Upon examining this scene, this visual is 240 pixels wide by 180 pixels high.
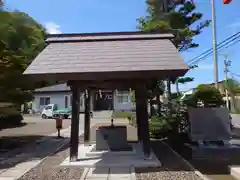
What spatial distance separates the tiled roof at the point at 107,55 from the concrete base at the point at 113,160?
2610 mm

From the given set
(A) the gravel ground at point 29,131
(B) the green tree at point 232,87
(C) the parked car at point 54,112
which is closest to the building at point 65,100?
(C) the parked car at point 54,112

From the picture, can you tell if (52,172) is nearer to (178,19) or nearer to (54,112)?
(178,19)

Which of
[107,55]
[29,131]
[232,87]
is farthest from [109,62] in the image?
[232,87]

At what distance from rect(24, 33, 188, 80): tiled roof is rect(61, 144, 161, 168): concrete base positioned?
261 cm

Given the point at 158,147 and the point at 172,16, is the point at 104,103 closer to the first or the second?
the point at 172,16

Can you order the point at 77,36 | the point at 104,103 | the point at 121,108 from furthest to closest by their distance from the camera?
the point at 104,103 < the point at 121,108 < the point at 77,36

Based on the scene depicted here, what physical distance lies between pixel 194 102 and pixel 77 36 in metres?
6.10

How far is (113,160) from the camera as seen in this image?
29.7ft

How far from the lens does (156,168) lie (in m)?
8.18

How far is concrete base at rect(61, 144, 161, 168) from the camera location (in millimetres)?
8438

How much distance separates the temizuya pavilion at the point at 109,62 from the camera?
7809 mm

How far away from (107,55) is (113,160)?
120 inches

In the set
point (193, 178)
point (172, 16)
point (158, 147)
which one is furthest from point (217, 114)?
point (172, 16)

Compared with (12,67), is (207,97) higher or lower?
lower
